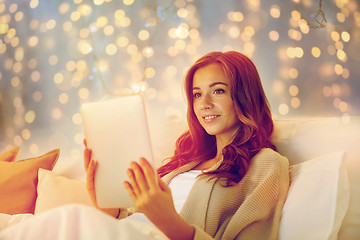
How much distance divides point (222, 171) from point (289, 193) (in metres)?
0.22

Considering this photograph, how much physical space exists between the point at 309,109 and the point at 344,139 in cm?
36

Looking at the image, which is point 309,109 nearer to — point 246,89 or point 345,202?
point 246,89

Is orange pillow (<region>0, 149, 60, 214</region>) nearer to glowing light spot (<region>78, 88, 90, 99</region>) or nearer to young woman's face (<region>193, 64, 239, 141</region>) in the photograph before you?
glowing light spot (<region>78, 88, 90, 99</region>)

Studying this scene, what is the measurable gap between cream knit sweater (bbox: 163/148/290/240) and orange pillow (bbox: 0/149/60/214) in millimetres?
695

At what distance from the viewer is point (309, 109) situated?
51.4 inches

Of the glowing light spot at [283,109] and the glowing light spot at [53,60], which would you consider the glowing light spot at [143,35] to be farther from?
the glowing light spot at [283,109]

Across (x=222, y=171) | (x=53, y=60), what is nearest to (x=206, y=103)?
(x=222, y=171)

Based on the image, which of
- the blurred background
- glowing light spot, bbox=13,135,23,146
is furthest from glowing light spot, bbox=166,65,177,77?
glowing light spot, bbox=13,135,23,146

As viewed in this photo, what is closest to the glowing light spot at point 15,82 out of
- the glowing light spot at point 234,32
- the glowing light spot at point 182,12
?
the glowing light spot at point 182,12

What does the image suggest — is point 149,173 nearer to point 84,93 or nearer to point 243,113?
point 243,113

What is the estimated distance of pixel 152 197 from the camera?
71 centimetres

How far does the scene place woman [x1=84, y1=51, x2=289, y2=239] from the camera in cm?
75

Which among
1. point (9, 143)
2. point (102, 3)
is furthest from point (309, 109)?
point (9, 143)

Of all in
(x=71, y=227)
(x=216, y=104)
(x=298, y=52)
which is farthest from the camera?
(x=298, y=52)
